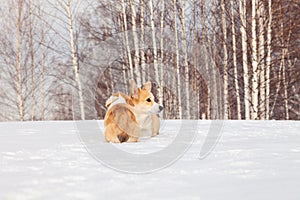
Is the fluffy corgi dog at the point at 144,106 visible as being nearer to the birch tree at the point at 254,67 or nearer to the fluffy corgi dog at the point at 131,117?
the fluffy corgi dog at the point at 131,117

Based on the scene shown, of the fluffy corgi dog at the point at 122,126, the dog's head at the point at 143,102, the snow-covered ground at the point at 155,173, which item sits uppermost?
the dog's head at the point at 143,102

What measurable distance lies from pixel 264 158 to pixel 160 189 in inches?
35.7

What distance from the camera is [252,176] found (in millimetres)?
1538

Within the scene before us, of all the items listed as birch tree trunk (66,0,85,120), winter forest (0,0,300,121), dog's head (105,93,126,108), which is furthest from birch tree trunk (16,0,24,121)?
dog's head (105,93,126,108)

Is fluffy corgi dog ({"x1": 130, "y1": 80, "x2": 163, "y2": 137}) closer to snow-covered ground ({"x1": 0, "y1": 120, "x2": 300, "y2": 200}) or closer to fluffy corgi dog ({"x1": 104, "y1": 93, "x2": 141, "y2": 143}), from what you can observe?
fluffy corgi dog ({"x1": 104, "y1": 93, "x2": 141, "y2": 143})

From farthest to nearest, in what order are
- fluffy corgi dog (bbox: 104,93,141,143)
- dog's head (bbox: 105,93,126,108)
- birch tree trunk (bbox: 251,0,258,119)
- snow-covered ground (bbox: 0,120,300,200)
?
1. birch tree trunk (bbox: 251,0,258,119)
2. dog's head (bbox: 105,93,126,108)
3. fluffy corgi dog (bbox: 104,93,141,143)
4. snow-covered ground (bbox: 0,120,300,200)

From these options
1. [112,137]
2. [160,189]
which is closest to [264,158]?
[160,189]

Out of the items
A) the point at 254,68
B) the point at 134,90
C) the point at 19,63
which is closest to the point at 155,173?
the point at 134,90

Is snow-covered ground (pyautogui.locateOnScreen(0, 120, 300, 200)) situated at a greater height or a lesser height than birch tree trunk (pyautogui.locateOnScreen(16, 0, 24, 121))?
lesser

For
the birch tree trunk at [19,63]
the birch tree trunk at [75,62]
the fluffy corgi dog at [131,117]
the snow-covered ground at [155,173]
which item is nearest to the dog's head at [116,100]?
the fluffy corgi dog at [131,117]

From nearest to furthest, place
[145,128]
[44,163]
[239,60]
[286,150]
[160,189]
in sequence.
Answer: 1. [160,189]
2. [44,163]
3. [286,150]
4. [145,128]
5. [239,60]

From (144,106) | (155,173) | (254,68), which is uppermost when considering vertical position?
(254,68)

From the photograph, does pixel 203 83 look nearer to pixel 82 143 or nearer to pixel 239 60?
pixel 239 60

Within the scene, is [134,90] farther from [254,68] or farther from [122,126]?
[254,68]
